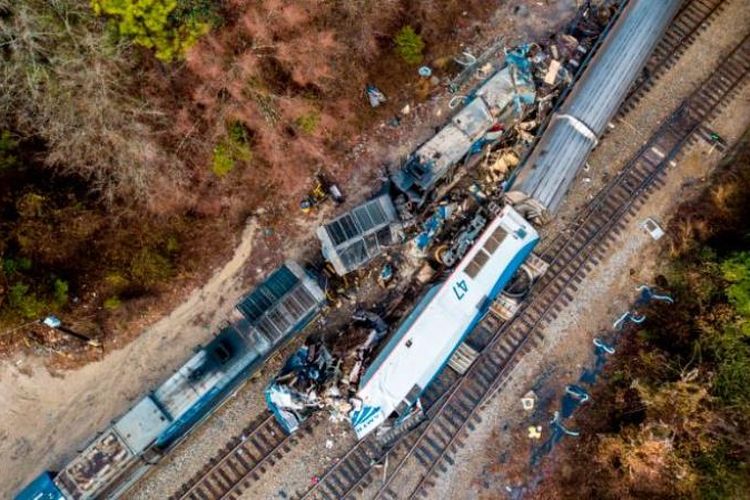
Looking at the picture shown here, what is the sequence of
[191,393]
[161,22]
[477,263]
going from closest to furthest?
1. [161,22]
2. [191,393]
3. [477,263]

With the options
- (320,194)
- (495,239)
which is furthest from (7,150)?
(495,239)

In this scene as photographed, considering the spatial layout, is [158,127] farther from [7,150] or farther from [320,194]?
[320,194]

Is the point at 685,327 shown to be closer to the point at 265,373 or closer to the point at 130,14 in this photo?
the point at 265,373

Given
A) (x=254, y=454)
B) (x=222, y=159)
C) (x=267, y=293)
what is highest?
(x=222, y=159)

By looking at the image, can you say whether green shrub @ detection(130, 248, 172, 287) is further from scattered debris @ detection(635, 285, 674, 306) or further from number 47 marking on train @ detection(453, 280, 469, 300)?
scattered debris @ detection(635, 285, 674, 306)

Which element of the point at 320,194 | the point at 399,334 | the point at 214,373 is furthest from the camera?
the point at 320,194

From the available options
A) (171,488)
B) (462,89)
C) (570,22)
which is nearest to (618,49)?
(570,22)

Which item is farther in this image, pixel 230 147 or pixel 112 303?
pixel 230 147
